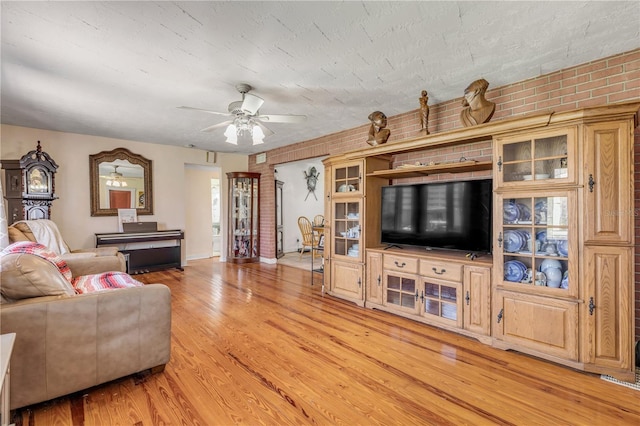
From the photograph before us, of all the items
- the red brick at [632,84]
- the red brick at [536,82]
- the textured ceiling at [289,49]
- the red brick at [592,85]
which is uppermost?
the textured ceiling at [289,49]

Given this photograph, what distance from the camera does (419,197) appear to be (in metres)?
3.39

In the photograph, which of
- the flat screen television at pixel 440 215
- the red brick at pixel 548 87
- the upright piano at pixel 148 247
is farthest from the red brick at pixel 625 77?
the upright piano at pixel 148 247

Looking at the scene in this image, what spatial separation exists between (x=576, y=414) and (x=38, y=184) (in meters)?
6.46

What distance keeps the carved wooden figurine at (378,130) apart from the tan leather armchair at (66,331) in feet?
9.33

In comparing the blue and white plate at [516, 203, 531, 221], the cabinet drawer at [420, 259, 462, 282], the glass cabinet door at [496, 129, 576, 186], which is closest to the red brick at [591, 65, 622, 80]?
the glass cabinet door at [496, 129, 576, 186]

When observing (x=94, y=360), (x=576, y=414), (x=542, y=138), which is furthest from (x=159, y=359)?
(x=542, y=138)

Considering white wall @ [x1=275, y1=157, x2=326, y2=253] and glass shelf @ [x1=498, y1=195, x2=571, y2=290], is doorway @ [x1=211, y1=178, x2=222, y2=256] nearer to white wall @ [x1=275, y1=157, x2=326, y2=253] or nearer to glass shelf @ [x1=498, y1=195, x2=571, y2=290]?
white wall @ [x1=275, y1=157, x2=326, y2=253]

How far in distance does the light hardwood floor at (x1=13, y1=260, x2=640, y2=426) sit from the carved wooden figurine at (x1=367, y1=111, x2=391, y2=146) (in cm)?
214

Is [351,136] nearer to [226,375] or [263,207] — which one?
[263,207]

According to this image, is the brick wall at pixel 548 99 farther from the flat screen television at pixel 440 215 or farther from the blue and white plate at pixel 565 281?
the blue and white plate at pixel 565 281

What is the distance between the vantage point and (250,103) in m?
2.87

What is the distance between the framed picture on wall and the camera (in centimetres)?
545

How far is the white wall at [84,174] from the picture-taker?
184 inches

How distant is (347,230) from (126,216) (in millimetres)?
4268
